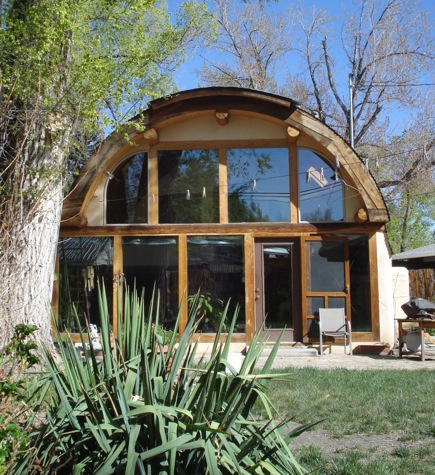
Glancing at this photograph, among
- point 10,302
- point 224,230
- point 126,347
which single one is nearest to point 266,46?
point 224,230

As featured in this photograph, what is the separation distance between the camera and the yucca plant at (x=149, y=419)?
3266 millimetres

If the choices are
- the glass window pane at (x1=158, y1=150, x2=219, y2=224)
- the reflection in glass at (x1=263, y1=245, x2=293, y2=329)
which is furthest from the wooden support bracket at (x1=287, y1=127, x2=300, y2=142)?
the reflection in glass at (x1=263, y1=245, x2=293, y2=329)

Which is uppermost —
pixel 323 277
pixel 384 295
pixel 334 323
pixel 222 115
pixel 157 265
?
pixel 222 115

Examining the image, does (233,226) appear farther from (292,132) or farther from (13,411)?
(13,411)

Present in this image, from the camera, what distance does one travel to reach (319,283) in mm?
12109

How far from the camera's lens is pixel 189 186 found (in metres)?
12.4

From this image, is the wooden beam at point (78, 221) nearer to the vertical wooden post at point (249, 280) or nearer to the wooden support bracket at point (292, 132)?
the vertical wooden post at point (249, 280)

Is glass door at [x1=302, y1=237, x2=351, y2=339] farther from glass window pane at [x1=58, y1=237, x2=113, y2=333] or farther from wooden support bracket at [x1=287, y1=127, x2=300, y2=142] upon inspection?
glass window pane at [x1=58, y1=237, x2=113, y2=333]

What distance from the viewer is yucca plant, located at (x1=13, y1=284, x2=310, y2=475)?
10.7ft

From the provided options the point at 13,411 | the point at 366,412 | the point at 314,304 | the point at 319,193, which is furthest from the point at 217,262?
the point at 13,411

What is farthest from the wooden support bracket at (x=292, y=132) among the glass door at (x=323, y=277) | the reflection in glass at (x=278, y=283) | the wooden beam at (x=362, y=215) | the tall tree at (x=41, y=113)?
the tall tree at (x=41, y=113)

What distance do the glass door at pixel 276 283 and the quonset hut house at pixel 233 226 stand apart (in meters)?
0.02

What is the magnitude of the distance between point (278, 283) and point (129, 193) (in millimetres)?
3387

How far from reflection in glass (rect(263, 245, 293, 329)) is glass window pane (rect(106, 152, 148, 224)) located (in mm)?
2533
